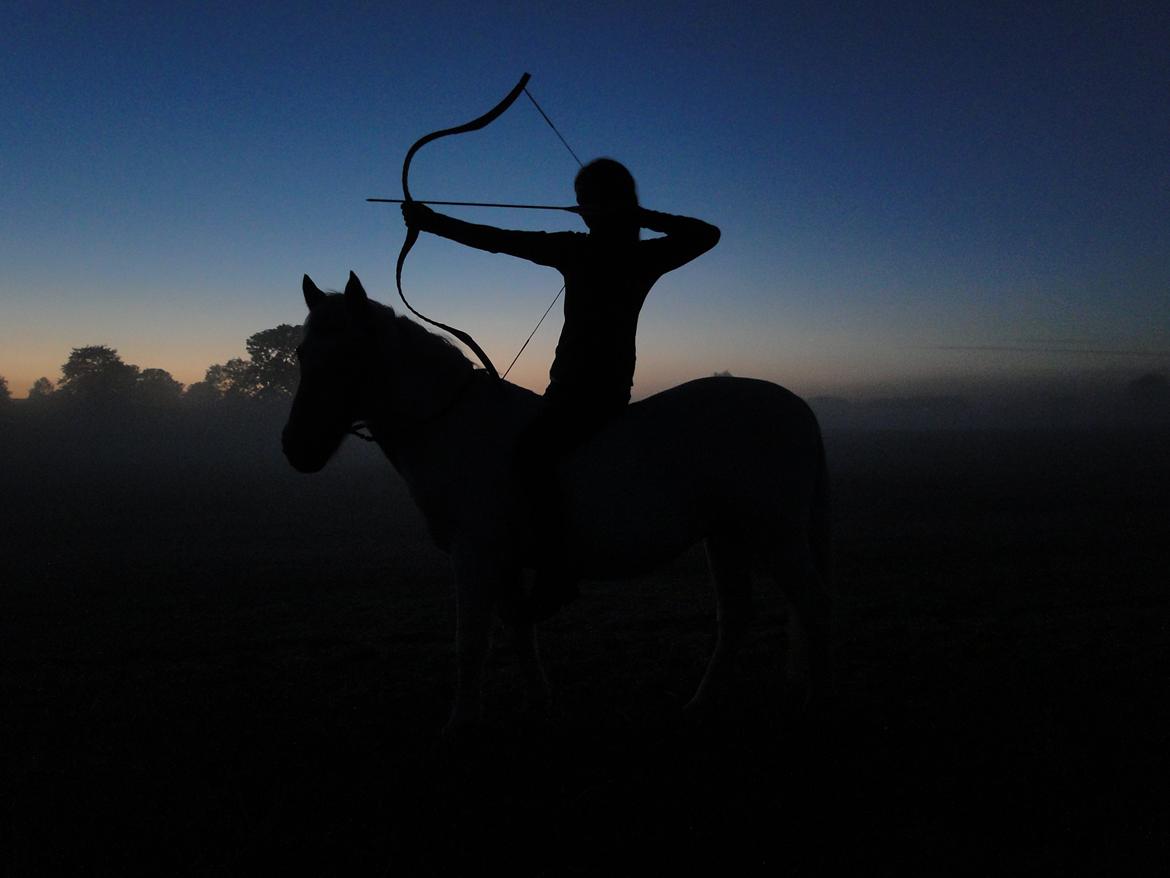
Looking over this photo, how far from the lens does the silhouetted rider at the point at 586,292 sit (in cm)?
359

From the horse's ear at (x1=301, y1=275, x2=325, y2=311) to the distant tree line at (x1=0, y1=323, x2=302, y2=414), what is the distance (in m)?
73.0

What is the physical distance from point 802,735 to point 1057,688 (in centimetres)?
229

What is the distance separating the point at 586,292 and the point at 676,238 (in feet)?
1.90

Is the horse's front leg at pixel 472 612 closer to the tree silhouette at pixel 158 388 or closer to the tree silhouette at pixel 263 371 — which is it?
the tree silhouette at pixel 263 371

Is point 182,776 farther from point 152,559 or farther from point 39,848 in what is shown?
point 152,559

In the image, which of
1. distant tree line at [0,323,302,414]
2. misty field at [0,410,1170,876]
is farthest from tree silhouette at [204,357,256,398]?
misty field at [0,410,1170,876]

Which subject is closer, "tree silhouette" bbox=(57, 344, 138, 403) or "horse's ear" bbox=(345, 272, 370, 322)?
"horse's ear" bbox=(345, 272, 370, 322)

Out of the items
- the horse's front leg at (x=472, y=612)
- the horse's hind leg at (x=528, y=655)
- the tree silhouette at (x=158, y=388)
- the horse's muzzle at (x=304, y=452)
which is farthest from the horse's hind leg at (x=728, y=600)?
the tree silhouette at (x=158, y=388)

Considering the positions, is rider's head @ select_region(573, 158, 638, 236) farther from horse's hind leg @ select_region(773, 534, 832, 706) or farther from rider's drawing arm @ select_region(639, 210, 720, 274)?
horse's hind leg @ select_region(773, 534, 832, 706)

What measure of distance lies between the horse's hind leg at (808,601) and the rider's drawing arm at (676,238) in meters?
1.76

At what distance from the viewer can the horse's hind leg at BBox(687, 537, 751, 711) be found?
14.5 feet

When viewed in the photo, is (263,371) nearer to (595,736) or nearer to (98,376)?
(98,376)

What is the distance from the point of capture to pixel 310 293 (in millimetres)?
3684

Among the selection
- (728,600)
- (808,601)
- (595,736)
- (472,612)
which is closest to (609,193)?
(472,612)
